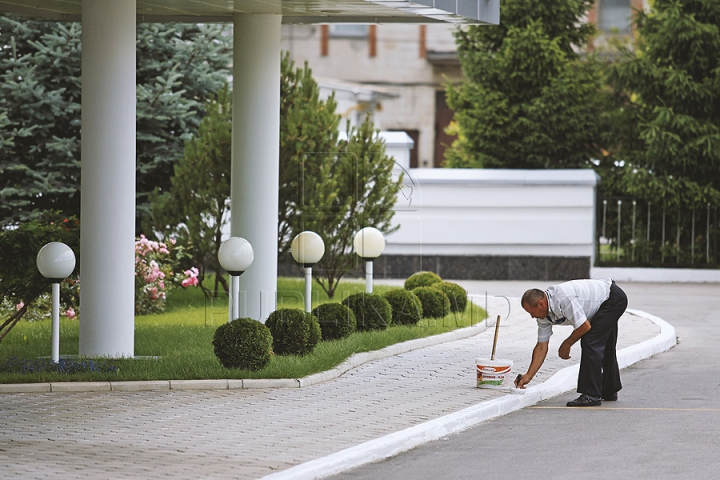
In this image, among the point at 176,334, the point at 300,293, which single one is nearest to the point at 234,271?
the point at 176,334

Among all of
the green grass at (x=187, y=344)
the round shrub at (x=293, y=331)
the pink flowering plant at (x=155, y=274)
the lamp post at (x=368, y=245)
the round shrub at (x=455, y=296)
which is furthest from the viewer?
the round shrub at (x=455, y=296)

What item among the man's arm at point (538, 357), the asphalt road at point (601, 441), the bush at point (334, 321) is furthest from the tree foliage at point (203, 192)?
the man's arm at point (538, 357)

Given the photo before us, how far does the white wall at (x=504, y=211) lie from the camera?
26625mm

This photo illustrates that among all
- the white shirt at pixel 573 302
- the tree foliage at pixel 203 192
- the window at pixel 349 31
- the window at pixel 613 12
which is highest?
the window at pixel 613 12

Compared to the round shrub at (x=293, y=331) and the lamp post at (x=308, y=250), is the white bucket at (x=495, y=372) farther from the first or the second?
the lamp post at (x=308, y=250)

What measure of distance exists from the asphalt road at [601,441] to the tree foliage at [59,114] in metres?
10.7

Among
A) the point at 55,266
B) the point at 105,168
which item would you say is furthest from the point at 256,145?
the point at 55,266

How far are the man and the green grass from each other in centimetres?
251

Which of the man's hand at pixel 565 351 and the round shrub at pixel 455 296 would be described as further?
the round shrub at pixel 455 296

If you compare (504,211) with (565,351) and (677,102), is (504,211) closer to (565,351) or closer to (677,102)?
(677,102)

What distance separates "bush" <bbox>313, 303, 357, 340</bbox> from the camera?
46.0 feet

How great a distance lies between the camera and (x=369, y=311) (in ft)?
49.0

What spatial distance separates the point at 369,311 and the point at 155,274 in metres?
4.03

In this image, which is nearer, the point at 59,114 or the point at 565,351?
the point at 565,351
